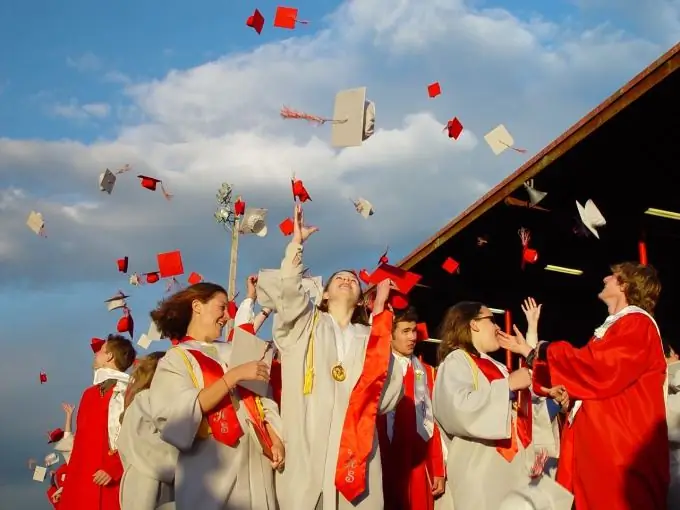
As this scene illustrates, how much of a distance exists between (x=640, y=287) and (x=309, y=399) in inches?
86.9

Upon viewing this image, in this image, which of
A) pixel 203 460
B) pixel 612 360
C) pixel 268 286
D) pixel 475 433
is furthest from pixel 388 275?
pixel 203 460

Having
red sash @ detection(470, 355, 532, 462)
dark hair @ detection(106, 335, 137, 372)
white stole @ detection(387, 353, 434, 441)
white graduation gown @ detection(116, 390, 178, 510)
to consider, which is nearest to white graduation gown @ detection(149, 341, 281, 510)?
white graduation gown @ detection(116, 390, 178, 510)

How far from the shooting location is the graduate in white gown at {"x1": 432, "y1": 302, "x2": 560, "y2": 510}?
5438mm

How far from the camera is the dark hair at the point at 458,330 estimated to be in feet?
19.5

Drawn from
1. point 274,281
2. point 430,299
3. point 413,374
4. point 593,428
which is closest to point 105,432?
point 413,374

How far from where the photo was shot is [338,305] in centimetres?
540

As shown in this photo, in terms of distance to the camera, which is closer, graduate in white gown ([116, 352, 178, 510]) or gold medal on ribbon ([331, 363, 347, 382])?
gold medal on ribbon ([331, 363, 347, 382])

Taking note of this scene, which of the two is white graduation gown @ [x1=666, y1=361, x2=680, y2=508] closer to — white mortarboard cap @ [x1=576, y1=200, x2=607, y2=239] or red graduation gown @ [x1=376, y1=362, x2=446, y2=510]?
red graduation gown @ [x1=376, y1=362, x2=446, y2=510]

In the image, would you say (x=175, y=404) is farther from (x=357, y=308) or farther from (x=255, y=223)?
(x=255, y=223)

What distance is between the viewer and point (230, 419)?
483 centimetres

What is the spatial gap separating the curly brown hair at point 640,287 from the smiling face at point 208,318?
2.49 meters

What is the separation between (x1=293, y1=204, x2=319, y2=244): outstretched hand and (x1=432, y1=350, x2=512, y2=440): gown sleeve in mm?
1394

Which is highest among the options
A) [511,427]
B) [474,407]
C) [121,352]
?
[121,352]

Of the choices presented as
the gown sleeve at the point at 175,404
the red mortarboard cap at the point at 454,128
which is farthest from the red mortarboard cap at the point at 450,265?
the gown sleeve at the point at 175,404
